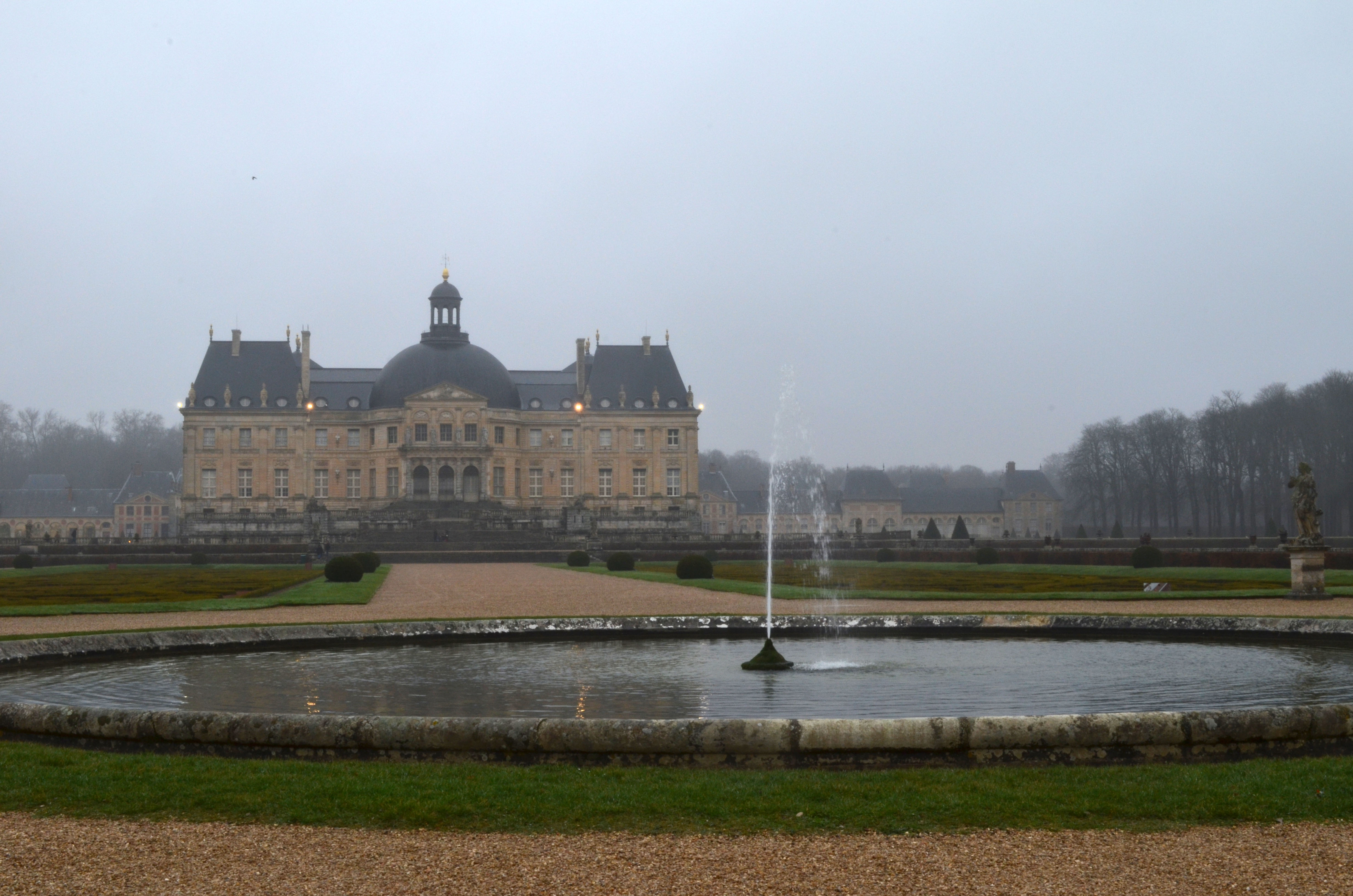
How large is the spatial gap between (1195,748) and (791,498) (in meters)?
128

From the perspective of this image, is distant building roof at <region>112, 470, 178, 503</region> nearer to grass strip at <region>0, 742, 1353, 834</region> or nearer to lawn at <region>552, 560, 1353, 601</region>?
lawn at <region>552, 560, 1353, 601</region>

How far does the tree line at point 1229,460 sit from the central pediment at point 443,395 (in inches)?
1618

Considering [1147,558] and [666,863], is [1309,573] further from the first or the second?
[666,863]

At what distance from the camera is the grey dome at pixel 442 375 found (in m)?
72.7

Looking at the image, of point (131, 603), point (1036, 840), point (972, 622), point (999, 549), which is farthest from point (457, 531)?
point (1036, 840)

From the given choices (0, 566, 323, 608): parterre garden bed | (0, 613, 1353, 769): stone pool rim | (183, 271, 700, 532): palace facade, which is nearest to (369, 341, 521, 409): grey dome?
(183, 271, 700, 532): palace facade

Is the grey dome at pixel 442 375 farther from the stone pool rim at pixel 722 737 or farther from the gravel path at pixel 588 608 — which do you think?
the stone pool rim at pixel 722 737

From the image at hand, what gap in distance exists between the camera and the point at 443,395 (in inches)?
2785

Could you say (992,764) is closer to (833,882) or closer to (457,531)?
(833,882)

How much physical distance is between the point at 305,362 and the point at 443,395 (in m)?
9.63

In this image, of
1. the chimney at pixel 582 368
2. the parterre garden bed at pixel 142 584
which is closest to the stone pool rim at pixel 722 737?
the parterre garden bed at pixel 142 584

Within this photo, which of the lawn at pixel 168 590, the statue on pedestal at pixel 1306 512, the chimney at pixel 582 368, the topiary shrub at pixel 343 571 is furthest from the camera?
the chimney at pixel 582 368

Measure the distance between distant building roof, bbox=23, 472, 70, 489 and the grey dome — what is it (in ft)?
146

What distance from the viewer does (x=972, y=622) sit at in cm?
1653
